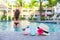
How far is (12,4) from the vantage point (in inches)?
167

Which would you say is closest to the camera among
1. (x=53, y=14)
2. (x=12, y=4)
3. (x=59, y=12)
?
(x=12, y=4)

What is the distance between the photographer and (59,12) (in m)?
4.97

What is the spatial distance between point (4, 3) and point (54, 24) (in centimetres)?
136

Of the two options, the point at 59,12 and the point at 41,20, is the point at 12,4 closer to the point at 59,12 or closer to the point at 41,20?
the point at 41,20

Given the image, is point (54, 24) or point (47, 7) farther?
point (54, 24)

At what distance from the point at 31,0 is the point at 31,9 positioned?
0.21 meters

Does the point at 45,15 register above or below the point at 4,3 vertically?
below

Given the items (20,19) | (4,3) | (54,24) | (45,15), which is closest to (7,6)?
(4,3)

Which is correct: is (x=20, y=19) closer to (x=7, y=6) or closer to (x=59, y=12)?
(x=7, y=6)

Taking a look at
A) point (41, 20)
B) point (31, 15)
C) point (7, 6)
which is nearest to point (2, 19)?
point (7, 6)

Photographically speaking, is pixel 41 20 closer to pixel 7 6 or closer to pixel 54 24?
pixel 54 24

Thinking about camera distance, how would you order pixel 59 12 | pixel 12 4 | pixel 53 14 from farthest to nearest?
pixel 59 12, pixel 53 14, pixel 12 4

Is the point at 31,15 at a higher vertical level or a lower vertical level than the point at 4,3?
lower

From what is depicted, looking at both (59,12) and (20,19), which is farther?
(59,12)
